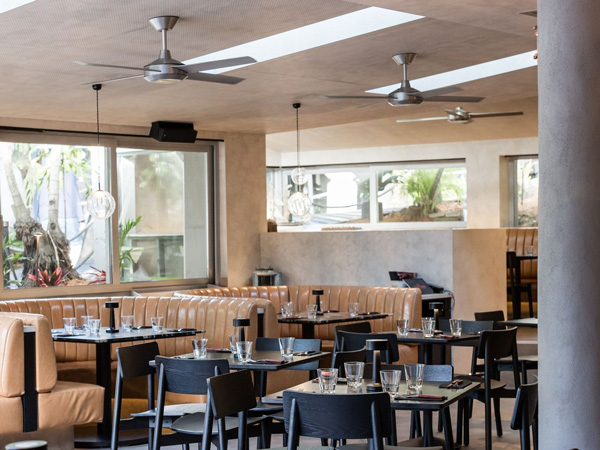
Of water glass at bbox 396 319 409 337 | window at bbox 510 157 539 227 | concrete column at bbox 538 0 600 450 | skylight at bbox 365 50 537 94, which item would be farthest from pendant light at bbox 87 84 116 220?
window at bbox 510 157 539 227

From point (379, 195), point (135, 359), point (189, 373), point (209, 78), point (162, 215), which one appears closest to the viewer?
point (189, 373)

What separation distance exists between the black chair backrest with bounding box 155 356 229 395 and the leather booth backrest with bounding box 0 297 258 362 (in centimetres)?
262

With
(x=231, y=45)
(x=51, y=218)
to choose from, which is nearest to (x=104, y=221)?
(x=51, y=218)

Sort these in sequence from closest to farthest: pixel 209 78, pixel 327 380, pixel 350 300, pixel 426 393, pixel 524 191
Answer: pixel 327 380
pixel 426 393
pixel 209 78
pixel 350 300
pixel 524 191

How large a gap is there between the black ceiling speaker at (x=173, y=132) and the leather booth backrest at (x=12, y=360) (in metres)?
4.94

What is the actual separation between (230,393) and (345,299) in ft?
19.1

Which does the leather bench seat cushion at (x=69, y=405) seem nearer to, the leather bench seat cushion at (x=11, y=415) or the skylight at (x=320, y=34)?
the leather bench seat cushion at (x=11, y=415)

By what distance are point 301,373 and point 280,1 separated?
3.38 meters

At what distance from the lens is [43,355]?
579 cm

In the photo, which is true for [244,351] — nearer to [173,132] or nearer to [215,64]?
[215,64]

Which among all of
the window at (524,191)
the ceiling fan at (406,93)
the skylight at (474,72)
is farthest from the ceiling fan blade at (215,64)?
the window at (524,191)

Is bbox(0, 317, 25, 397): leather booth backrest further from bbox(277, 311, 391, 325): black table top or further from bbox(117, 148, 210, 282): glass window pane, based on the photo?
bbox(117, 148, 210, 282): glass window pane

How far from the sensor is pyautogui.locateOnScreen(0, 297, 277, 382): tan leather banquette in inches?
302

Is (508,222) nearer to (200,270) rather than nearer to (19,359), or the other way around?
(200,270)
